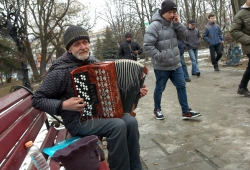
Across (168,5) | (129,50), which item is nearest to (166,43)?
(168,5)

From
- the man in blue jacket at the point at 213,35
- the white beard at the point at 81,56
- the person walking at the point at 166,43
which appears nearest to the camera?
the white beard at the point at 81,56

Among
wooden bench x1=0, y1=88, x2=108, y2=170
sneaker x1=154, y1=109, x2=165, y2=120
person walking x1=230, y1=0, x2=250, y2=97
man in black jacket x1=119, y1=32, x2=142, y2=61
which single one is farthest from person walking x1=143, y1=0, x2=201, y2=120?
man in black jacket x1=119, y1=32, x2=142, y2=61

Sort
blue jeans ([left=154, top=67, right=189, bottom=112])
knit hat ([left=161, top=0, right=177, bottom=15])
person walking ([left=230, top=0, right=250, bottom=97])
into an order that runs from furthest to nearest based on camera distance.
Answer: person walking ([left=230, top=0, right=250, bottom=97]) → blue jeans ([left=154, top=67, right=189, bottom=112]) → knit hat ([left=161, top=0, right=177, bottom=15])

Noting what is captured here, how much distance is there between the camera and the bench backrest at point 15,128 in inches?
77.0

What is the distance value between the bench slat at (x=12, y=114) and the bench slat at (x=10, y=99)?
49 mm

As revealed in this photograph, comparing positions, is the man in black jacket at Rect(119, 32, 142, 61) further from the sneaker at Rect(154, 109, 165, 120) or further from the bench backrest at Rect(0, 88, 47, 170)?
the bench backrest at Rect(0, 88, 47, 170)

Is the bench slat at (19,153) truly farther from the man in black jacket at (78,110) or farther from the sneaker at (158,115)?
the sneaker at (158,115)

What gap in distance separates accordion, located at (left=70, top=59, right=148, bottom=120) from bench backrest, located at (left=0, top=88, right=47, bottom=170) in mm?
580

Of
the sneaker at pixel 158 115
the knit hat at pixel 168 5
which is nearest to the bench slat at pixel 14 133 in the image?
the sneaker at pixel 158 115

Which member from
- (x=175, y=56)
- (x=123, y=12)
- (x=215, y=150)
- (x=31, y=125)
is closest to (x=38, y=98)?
(x=31, y=125)

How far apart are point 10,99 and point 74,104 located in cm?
67

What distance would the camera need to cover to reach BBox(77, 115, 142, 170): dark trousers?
2.47 metres

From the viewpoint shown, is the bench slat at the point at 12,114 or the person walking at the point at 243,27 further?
the person walking at the point at 243,27

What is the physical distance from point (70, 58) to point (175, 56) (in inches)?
84.3
